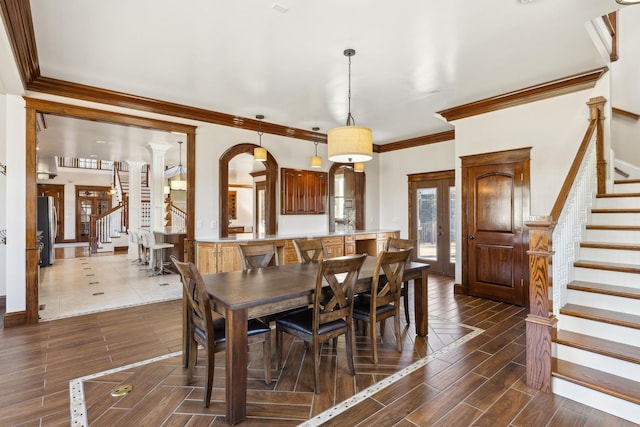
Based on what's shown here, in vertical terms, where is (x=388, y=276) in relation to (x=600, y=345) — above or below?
above

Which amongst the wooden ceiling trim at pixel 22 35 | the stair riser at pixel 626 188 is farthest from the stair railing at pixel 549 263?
the wooden ceiling trim at pixel 22 35

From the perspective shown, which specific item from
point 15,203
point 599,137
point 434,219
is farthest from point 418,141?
point 15,203

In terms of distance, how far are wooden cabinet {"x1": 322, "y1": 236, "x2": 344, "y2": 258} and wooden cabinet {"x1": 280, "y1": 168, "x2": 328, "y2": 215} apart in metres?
0.89

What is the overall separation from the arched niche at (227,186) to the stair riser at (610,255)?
444cm

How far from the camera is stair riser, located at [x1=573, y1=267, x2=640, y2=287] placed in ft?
8.93

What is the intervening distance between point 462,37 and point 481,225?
112 inches

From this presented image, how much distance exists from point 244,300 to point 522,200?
4088 millimetres

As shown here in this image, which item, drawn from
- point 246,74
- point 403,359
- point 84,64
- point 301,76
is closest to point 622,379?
point 403,359

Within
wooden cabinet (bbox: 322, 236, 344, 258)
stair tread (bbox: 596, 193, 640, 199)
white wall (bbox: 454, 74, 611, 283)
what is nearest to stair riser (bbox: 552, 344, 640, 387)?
stair tread (bbox: 596, 193, 640, 199)

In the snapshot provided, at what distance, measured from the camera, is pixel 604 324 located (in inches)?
96.9

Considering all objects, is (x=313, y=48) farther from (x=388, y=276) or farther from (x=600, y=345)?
(x=600, y=345)

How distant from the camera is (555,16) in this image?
2682 mm

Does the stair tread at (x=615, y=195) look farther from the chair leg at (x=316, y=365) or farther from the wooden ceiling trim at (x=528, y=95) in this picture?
the chair leg at (x=316, y=365)

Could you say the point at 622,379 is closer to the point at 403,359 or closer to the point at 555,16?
the point at 403,359
